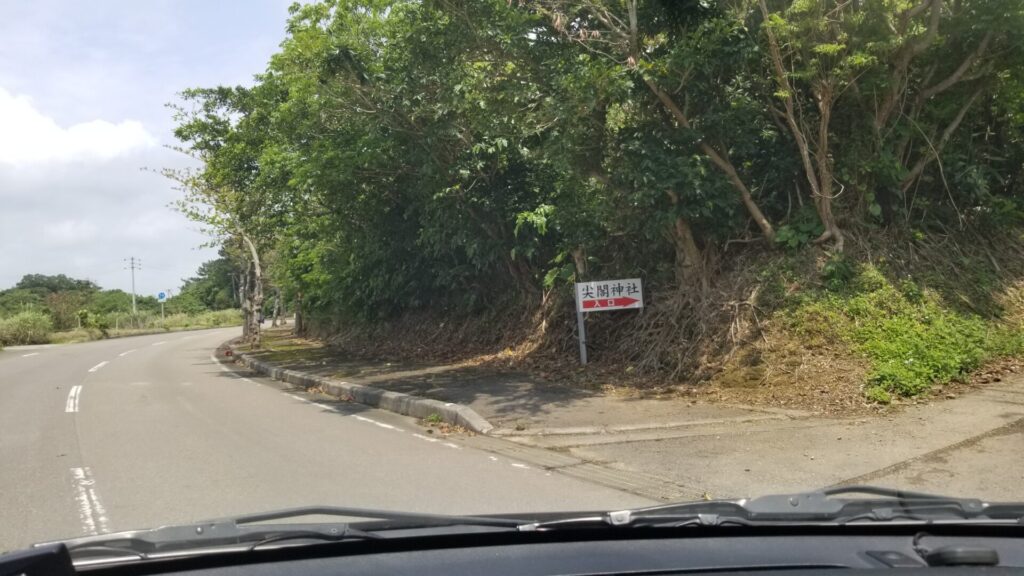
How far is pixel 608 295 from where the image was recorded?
1340 centimetres

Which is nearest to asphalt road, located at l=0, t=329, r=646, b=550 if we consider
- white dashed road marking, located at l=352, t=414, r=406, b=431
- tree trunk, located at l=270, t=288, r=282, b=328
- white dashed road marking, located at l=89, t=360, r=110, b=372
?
white dashed road marking, located at l=352, t=414, r=406, b=431

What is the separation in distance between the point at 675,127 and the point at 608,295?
3.02 m

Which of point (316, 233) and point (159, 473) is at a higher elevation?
point (316, 233)

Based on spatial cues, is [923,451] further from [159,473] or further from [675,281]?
[159,473]

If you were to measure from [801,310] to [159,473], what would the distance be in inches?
331

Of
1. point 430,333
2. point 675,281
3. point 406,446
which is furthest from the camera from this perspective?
point 430,333

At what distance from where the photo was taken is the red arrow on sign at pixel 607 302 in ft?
43.7

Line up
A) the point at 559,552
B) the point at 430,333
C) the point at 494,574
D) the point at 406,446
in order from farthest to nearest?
the point at 430,333 < the point at 406,446 < the point at 559,552 < the point at 494,574

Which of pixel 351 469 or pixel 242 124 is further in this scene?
pixel 242 124

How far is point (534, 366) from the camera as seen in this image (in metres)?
15.0

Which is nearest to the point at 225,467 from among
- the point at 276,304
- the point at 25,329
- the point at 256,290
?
the point at 256,290

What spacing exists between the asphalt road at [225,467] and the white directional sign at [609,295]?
3.75 m

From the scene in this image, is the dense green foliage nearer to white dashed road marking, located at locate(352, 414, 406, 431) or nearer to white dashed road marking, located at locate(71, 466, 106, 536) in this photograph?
white dashed road marking, located at locate(352, 414, 406, 431)

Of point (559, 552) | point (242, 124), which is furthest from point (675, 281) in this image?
point (242, 124)
